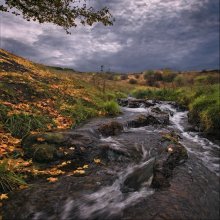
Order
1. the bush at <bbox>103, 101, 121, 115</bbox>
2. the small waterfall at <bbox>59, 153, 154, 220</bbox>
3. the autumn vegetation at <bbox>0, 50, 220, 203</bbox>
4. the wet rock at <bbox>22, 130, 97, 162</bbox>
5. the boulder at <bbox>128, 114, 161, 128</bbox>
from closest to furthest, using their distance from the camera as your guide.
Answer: the small waterfall at <bbox>59, 153, 154, 220</bbox> < the autumn vegetation at <bbox>0, 50, 220, 203</bbox> < the wet rock at <bbox>22, 130, 97, 162</bbox> < the boulder at <bbox>128, 114, 161, 128</bbox> < the bush at <bbox>103, 101, 121, 115</bbox>

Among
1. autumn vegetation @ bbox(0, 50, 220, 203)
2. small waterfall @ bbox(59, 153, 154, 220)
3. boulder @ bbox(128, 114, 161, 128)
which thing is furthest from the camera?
boulder @ bbox(128, 114, 161, 128)

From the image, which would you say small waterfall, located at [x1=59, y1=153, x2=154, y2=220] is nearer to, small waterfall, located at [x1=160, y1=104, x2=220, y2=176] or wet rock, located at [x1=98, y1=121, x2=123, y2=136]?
small waterfall, located at [x1=160, y1=104, x2=220, y2=176]

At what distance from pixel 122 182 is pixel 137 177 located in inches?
15.8

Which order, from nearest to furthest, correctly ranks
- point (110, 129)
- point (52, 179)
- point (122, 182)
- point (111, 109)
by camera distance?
1. point (52, 179)
2. point (122, 182)
3. point (110, 129)
4. point (111, 109)

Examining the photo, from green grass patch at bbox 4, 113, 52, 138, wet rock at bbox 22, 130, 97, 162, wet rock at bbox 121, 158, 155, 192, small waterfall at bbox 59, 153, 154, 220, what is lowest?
small waterfall at bbox 59, 153, 154, 220

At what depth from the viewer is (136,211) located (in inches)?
215

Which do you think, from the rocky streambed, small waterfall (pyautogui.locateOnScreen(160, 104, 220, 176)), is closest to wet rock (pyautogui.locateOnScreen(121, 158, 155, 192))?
the rocky streambed

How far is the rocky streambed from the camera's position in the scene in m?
5.49

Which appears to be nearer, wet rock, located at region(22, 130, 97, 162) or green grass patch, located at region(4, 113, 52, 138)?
wet rock, located at region(22, 130, 97, 162)

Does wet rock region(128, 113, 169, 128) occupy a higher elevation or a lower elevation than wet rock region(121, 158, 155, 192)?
higher

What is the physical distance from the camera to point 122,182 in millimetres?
6840

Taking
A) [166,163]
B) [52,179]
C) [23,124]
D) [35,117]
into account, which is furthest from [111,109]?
[52,179]

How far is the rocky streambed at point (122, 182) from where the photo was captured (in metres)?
5.49

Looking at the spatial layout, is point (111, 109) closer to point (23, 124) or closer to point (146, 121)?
point (146, 121)
